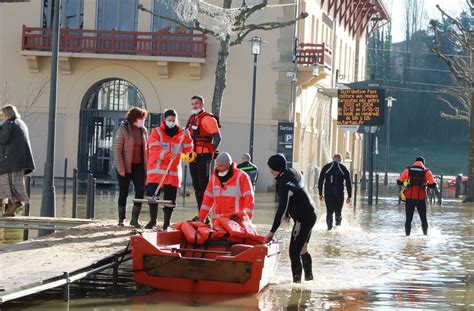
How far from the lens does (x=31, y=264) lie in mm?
12766

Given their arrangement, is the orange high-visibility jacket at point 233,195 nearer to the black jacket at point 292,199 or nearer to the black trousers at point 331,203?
the black jacket at point 292,199

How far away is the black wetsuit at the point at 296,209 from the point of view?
13508 mm

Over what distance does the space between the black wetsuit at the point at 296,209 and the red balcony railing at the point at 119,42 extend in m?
27.8

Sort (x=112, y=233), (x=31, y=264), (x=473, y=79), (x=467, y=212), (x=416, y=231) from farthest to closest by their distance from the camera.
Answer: (x=473, y=79) → (x=467, y=212) → (x=416, y=231) → (x=112, y=233) → (x=31, y=264)

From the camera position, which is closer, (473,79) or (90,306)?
(90,306)

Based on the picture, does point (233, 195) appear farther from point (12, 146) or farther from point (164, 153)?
point (12, 146)

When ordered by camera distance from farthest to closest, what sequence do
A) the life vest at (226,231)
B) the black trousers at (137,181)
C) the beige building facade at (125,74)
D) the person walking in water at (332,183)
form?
the beige building facade at (125,74), the person walking in water at (332,183), the black trousers at (137,181), the life vest at (226,231)

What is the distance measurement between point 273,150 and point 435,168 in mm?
53445

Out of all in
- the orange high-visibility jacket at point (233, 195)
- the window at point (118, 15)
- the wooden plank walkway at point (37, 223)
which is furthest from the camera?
the window at point (118, 15)

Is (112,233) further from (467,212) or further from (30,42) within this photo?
(30,42)

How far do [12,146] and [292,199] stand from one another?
5.80 meters

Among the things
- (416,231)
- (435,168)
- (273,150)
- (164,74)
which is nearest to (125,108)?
(164,74)

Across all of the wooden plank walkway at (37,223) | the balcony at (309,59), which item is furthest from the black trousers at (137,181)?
the balcony at (309,59)

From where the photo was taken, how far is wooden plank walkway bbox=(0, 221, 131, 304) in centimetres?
1134
